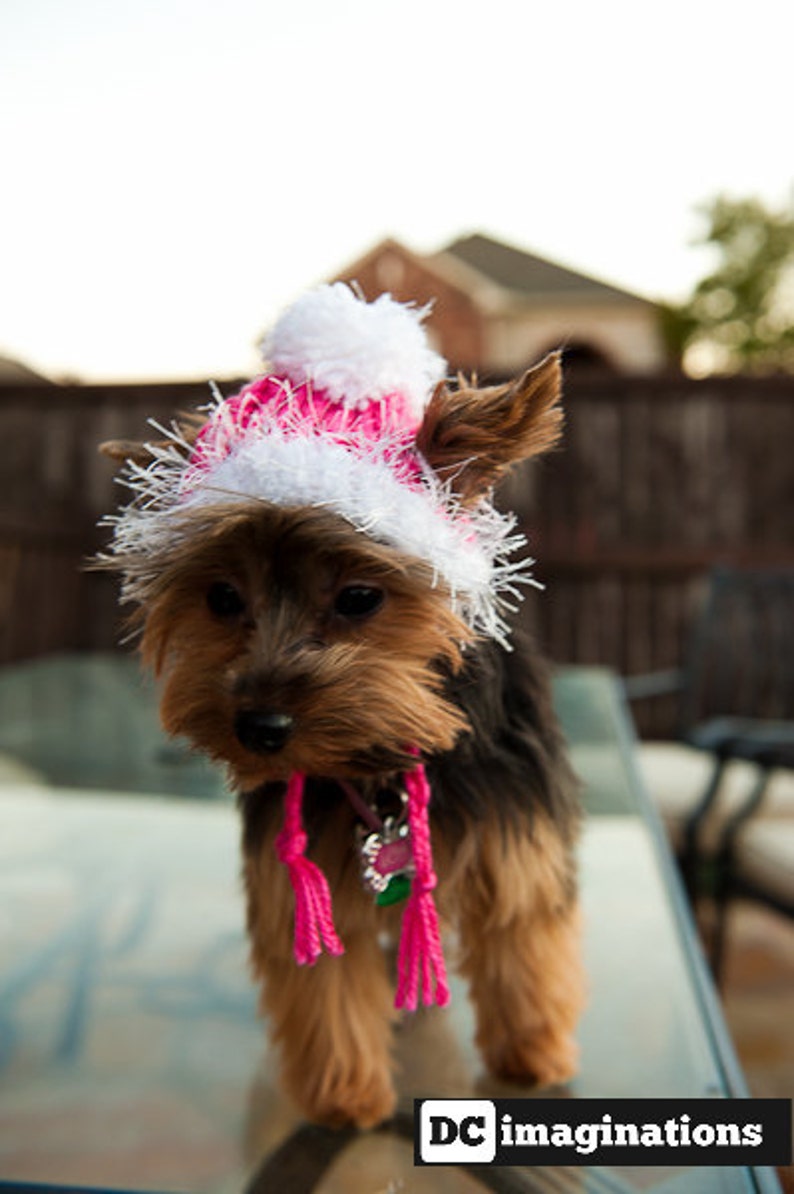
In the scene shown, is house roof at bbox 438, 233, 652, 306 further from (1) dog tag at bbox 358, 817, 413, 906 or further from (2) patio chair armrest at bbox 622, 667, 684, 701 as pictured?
(1) dog tag at bbox 358, 817, 413, 906

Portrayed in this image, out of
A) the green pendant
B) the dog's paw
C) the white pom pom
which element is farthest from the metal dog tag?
the white pom pom

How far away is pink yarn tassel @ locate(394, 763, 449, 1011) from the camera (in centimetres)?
111

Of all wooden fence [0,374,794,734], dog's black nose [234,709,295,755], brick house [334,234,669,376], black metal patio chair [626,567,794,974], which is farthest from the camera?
brick house [334,234,669,376]

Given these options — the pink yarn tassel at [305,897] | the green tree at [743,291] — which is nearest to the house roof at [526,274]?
the green tree at [743,291]

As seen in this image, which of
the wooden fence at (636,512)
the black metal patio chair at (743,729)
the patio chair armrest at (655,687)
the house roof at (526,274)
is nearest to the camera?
the black metal patio chair at (743,729)

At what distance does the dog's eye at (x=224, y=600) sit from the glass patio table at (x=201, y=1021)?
60 cm

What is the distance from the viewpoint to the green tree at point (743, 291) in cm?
2634

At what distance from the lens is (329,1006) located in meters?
1.22

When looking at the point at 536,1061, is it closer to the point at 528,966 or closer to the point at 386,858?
the point at 528,966

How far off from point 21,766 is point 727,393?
16.8 ft

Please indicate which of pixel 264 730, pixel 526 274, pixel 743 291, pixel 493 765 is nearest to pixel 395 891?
pixel 493 765

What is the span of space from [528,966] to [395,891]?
0.87 ft

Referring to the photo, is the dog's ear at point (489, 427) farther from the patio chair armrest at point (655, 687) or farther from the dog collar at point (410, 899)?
the patio chair armrest at point (655, 687)

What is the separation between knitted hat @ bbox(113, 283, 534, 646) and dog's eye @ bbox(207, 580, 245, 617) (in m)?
0.08
